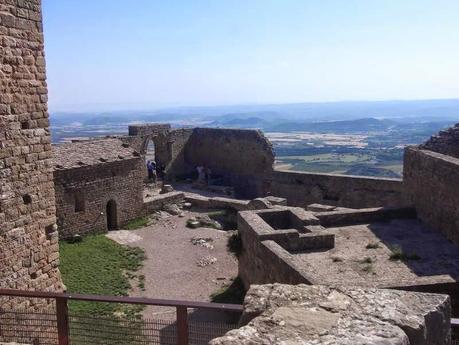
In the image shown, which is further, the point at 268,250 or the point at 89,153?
the point at 89,153

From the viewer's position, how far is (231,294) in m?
13.0

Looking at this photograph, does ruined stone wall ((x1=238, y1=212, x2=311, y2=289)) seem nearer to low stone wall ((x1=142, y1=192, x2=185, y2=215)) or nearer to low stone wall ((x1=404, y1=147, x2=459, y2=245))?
low stone wall ((x1=404, y1=147, x2=459, y2=245))

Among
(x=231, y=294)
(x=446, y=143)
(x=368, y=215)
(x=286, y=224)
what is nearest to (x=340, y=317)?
(x=231, y=294)

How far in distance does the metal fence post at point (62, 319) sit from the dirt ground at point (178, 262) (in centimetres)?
485

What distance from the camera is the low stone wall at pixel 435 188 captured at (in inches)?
458

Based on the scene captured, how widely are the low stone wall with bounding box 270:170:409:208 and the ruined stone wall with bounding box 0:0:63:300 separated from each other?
43.9 ft

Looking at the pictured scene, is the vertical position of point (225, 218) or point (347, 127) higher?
point (225, 218)

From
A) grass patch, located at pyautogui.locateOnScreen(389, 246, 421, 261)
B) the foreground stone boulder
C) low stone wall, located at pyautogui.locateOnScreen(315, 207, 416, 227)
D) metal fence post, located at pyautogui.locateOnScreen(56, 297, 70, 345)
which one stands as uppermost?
the foreground stone boulder

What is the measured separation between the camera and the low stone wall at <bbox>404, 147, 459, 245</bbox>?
38.2 feet

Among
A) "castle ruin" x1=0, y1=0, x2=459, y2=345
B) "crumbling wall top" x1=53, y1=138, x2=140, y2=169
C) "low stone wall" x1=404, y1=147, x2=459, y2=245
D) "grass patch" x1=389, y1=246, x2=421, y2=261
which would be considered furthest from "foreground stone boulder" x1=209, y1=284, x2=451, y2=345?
"crumbling wall top" x1=53, y1=138, x2=140, y2=169

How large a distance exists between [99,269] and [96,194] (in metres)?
4.75

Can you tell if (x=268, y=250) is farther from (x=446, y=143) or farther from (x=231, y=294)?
(x=446, y=143)

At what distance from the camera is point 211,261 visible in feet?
54.1

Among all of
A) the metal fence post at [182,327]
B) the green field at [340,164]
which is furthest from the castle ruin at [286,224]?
the green field at [340,164]
